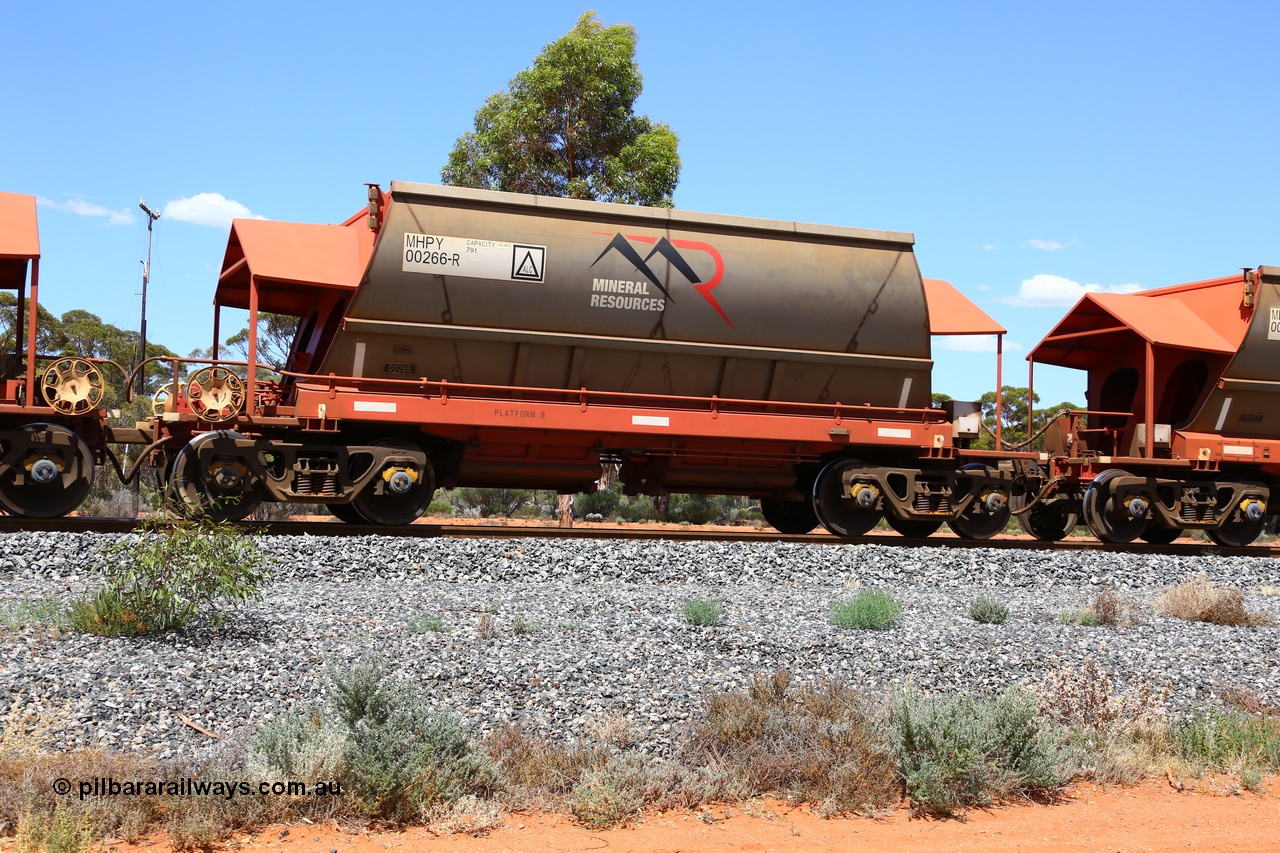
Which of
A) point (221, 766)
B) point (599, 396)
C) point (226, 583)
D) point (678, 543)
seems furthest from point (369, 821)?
point (599, 396)

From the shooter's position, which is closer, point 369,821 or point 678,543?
point 369,821

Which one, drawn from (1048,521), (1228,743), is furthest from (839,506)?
(1228,743)

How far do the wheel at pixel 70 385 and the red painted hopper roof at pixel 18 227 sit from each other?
1.15m

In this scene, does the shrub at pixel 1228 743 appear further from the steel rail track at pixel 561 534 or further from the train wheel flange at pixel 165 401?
the train wheel flange at pixel 165 401

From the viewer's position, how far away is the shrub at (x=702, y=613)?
8273 millimetres

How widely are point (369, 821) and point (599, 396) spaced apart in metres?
8.59

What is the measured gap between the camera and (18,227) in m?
11.2

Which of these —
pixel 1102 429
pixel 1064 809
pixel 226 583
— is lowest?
pixel 1064 809

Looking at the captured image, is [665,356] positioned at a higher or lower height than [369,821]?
higher

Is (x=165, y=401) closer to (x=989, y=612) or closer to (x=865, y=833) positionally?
(x=989, y=612)

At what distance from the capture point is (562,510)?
22281 millimetres

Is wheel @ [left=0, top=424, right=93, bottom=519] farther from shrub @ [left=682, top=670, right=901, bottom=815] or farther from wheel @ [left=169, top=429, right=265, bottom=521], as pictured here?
shrub @ [left=682, top=670, right=901, bottom=815]

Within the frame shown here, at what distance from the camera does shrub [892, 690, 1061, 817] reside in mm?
5488

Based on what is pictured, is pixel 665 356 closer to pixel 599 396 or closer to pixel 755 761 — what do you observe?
pixel 599 396
